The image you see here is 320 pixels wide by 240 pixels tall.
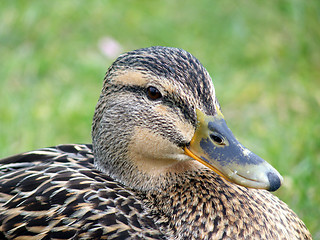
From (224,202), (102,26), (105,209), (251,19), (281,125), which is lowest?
(105,209)

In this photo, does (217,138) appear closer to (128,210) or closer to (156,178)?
(156,178)

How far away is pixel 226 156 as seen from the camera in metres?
2.33

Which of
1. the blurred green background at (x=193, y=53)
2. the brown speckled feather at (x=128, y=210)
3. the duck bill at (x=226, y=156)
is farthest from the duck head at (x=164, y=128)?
the blurred green background at (x=193, y=53)

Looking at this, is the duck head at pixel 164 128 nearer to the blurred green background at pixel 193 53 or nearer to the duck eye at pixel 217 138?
the duck eye at pixel 217 138

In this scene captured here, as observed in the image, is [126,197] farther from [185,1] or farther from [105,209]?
[185,1]

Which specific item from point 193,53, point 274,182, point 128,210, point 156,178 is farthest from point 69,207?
point 193,53

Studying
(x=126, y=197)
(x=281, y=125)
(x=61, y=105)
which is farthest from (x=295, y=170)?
(x=61, y=105)

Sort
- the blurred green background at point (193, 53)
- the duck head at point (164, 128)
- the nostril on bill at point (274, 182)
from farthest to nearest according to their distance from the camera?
the blurred green background at point (193, 53) → the duck head at point (164, 128) → the nostril on bill at point (274, 182)

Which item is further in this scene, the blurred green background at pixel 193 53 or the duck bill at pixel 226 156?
the blurred green background at pixel 193 53

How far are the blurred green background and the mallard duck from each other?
1274 mm

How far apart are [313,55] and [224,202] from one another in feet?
10.5

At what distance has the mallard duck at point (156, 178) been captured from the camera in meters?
2.36

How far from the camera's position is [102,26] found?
5.59m

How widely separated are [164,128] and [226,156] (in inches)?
12.6
